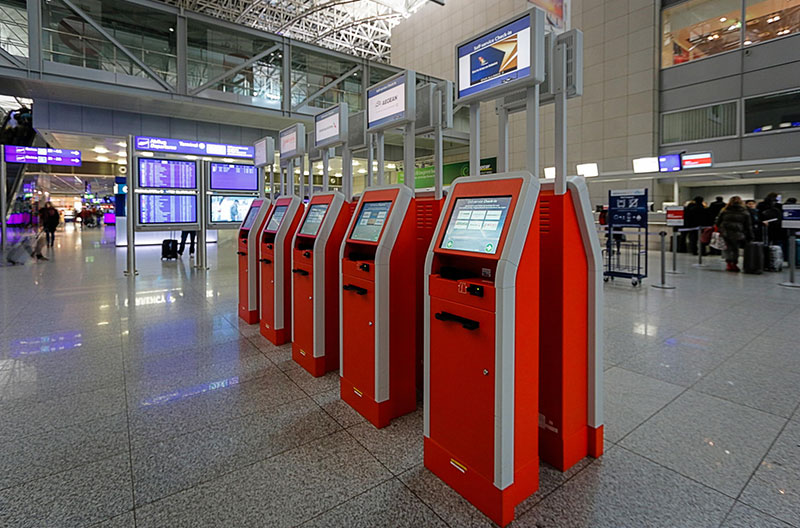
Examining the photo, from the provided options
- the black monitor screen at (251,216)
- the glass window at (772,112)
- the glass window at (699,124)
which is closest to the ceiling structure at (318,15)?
the glass window at (699,124)

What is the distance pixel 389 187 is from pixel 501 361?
55.3 inches

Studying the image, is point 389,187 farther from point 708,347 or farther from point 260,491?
point 708,347

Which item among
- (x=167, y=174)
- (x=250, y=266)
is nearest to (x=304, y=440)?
(x=250, y=266)

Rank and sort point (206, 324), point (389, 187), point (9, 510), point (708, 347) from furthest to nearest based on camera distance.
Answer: point (206, 324), point (708, 347), point (389, 187), point (9, 510)

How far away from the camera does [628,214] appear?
7.23 m

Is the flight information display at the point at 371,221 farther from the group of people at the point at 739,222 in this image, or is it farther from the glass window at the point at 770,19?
the glass window at the point at 770,19

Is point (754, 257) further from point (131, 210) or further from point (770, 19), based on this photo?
point (131, 210)

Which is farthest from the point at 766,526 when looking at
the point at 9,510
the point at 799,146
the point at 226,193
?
the point at 799,146

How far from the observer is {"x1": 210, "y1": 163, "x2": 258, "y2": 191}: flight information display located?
916cm

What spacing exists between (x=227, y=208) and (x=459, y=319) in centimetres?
885

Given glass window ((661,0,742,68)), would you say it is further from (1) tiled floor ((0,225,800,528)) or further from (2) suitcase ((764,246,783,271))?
(1) tiled floor ((0,225,800,528))

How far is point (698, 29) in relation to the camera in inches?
527

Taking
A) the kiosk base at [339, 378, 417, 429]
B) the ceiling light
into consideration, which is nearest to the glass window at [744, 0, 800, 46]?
the ceiling light

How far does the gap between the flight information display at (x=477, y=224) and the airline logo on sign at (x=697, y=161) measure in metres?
13.6
